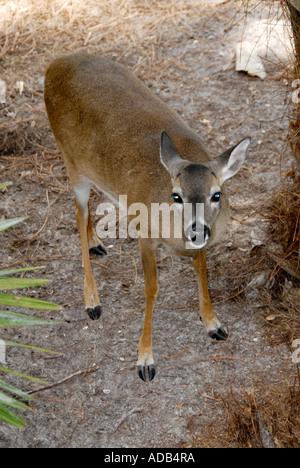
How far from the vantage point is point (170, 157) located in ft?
13.8

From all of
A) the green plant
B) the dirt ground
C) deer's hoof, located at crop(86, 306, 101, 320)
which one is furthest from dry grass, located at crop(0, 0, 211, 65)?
the green plant

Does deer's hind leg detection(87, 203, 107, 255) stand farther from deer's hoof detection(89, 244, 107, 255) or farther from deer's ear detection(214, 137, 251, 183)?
deer's ear detection(214, 137, 251, 183)

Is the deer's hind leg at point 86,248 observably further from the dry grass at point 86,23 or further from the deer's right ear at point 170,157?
the dry grass at point 86,23

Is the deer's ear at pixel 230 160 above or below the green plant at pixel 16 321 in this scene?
above

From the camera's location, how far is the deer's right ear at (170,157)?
4.14 metres

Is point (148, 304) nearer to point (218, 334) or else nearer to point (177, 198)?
point (218, 334)

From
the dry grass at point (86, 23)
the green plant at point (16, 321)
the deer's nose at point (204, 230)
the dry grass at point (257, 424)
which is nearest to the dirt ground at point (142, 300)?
the dry grass at point (257, 424)

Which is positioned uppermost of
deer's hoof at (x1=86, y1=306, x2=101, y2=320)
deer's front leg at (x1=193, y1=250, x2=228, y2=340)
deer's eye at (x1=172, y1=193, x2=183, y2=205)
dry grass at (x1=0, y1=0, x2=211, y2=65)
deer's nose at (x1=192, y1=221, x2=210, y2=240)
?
deer's eye at (x1=172, y1=193, x2=183, y2=205)

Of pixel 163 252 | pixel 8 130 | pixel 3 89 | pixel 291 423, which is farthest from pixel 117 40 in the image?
pixel 291 423

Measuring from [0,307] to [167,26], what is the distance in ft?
16.3

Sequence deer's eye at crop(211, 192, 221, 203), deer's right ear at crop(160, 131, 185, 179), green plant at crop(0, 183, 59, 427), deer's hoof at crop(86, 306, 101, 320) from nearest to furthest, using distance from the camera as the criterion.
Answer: green plant at crop(0, 183, 59, 427) → deer's eye at crop(211, 192, 221, 203) → deer's right ear at crop(160, 131, 185, 179) → deer's hoof at crop(86, 306, 101, 320)

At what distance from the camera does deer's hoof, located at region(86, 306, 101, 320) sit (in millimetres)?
5195

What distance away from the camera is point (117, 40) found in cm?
830

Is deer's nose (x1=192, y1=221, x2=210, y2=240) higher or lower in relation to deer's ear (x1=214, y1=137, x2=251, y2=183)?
lower
